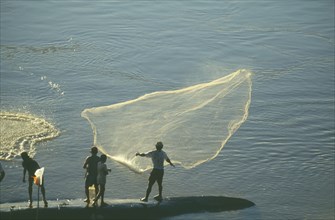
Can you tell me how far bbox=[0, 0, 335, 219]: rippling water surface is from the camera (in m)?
14.9

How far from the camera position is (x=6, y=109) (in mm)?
18766

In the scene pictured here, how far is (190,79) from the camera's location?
2178 centimetres

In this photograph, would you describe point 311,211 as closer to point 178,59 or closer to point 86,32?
point 178,59

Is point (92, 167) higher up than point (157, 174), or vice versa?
point (92, 167)

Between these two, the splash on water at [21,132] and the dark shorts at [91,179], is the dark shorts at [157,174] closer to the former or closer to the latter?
the dark shorts at [91,179]

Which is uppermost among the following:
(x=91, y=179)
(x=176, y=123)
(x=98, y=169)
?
(x=176, y=123)

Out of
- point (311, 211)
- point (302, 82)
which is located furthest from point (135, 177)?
point (302, 82)

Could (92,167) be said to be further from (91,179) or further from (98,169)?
(91,179)

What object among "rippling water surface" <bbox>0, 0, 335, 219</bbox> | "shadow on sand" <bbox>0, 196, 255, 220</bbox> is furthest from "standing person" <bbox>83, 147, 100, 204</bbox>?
"rippling water surface" <bbox>0, 0, 335, 219</bbox>

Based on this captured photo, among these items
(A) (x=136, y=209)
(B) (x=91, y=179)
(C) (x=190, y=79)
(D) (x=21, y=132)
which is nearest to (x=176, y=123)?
(A) (x=136, y=209)

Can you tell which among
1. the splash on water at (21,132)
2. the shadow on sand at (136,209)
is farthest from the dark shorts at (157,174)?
the splash on water at (21,132)

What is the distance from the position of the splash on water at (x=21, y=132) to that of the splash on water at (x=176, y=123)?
9.50 feet

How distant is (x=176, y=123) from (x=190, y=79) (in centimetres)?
737

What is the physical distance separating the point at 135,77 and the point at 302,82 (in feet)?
20.6
